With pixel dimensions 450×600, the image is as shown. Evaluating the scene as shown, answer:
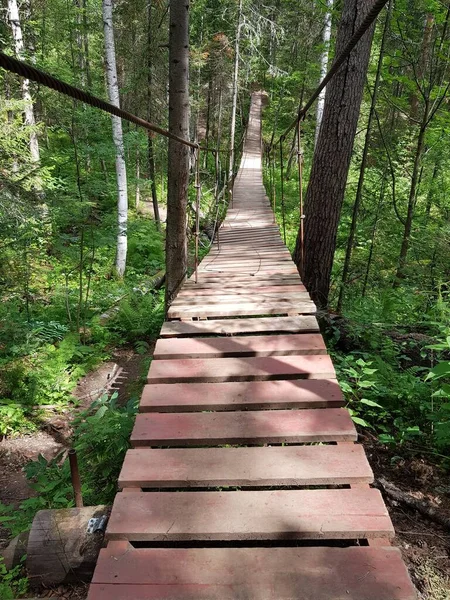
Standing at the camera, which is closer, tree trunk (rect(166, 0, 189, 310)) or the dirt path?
the dirt path

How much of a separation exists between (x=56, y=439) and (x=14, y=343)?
5.28 feet

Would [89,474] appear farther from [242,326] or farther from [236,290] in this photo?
[236,290]

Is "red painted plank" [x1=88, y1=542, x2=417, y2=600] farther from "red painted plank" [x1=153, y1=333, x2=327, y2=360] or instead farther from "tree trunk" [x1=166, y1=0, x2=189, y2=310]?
"tree trunk" [x1=166, y1=0, x2=189, y2=310]

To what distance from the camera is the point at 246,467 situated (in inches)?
62.4

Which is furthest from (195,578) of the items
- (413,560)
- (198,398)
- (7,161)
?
(7,161)

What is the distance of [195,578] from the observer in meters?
1.21

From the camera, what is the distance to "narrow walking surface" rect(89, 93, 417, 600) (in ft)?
3.94

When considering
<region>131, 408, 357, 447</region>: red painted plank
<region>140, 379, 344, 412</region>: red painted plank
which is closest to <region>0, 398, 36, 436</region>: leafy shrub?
<region>140, 379, 344, 412</region>: red painted plank

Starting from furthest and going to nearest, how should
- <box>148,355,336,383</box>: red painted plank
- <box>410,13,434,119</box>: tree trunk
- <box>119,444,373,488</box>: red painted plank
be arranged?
<box>410,13,434,119</box>: tree trunk, <box>148,355,336,383</box>: red painted plank, <box>119,444,373,488</box>: red painted plank

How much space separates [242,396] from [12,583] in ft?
4.52

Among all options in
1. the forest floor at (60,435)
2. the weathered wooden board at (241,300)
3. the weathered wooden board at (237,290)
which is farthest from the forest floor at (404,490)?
the weathered wooden board at (237,290)

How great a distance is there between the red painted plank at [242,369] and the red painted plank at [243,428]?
271 mm

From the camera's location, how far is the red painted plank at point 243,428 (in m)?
1.72

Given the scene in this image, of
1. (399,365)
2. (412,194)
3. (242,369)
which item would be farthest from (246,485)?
(412,194)
